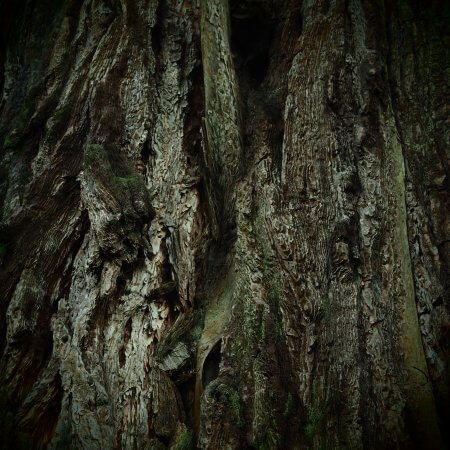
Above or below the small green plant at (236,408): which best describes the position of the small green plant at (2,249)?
above

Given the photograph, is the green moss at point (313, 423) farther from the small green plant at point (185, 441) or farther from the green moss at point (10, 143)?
the green moss at point (10, 143)

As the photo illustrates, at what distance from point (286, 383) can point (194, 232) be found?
0.89 m

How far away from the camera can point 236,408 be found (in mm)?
2020

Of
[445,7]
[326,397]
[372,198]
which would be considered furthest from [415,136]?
[326,397]

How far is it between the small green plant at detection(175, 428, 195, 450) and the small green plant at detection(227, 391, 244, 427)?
0.25m

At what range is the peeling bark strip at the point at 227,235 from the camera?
6.84ft

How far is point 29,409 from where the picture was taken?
234cm

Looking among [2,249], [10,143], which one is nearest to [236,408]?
[2,249]

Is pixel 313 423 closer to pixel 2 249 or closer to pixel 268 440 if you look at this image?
pixel 268 440

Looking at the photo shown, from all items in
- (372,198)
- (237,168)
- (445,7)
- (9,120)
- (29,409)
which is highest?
(445,7)

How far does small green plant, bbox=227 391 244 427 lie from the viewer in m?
2.01

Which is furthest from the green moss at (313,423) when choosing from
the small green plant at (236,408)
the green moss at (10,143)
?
the green moss at (10,143)

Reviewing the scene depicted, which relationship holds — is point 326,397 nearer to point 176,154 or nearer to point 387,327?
point 387,327

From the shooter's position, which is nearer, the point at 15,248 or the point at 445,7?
the point at 15,248
